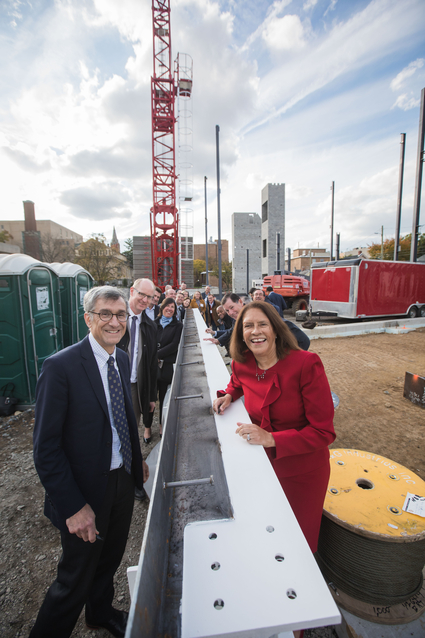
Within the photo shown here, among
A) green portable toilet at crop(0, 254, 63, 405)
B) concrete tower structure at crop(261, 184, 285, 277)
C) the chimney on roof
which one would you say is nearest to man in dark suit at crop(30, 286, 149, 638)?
green portable toilet at crop(0, 254, 63, 405)

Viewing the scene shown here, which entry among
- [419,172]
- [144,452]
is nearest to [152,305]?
[144,452]

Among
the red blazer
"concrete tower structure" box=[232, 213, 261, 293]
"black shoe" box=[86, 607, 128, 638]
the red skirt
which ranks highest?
"concrete tower structure" box=[232, 213, 261, 293]

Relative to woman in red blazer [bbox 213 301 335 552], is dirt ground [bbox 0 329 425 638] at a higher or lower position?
lower

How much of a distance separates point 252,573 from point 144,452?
3161mm

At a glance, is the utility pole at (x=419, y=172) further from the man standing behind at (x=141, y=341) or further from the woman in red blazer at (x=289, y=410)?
the woman in red blazer at (x=289, y=410)

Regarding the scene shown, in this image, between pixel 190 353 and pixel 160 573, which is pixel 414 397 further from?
pixel 160 573

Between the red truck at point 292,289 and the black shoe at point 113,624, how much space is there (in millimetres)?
15671

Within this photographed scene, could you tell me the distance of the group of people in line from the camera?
1.45 metres

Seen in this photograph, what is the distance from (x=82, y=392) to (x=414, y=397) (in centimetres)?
575

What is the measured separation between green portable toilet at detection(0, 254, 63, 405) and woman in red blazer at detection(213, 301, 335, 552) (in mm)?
4767

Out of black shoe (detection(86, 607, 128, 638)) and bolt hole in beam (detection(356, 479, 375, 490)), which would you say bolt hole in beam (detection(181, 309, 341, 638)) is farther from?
black shoe (detection(86, 607, 128, 638))

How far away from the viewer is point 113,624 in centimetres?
185

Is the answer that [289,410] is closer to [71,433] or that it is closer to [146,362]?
[71,433]

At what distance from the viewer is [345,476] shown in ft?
6.97
